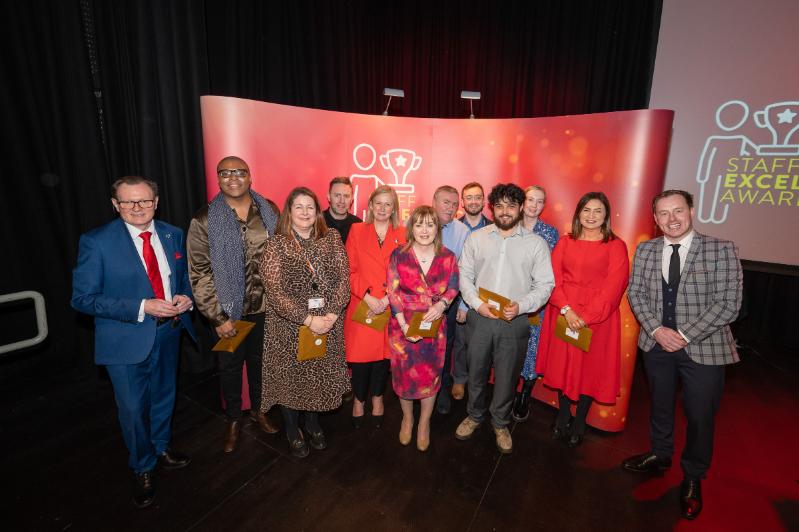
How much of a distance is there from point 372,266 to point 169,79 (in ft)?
8.75

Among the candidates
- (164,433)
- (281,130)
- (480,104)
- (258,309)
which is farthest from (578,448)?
(480,104)

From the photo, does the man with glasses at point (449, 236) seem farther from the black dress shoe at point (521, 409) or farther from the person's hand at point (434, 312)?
the person's hand at point (434, 312)

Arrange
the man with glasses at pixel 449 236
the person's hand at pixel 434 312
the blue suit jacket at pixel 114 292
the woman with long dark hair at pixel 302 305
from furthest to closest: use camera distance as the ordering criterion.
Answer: the man with glasses at pixel 449 236
the person's hand at pixel 434 312
the woman with long dark hair at pixel 302 305
the blue suit jacket at pixel 114 292

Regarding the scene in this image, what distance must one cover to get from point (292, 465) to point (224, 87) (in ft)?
12.6

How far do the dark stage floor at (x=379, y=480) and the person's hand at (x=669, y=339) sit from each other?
3.11ft

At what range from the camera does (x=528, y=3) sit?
4.77 metres

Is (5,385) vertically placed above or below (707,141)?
below

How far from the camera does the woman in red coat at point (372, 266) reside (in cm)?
266

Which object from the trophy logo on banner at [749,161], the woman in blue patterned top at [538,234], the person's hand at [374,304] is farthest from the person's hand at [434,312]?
the trophy logo on banner at [749,161]

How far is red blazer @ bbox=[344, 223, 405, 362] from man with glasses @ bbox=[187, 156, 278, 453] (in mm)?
607

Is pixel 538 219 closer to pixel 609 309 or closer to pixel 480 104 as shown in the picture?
pixel 609 309

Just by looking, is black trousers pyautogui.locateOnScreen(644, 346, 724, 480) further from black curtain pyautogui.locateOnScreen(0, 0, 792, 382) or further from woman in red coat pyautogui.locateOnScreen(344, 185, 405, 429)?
black curtain pyautogui.locateOnScreen(0, 0, 792, 382)

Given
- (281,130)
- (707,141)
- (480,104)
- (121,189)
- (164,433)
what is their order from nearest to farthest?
(121,189), (164,433), (281,130), (707,141), (480,104)

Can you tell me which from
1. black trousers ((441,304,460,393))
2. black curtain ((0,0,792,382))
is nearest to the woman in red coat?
black trousers ((441,304,460,393))
